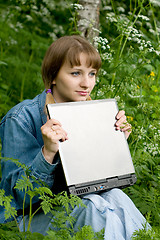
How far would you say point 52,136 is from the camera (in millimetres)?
1563

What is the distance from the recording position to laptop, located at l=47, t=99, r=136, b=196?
164cm

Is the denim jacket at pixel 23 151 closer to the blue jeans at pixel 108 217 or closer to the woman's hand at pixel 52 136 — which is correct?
the woman's hand at pixel 52 136

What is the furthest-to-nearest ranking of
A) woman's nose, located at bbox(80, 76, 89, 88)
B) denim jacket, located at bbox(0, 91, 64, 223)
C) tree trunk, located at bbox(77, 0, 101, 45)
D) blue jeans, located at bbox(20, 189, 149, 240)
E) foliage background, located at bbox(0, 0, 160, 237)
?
tree trunk, located at bbox(77, 0, 101, 45)
foliage background, located at bbox(0, 0, 160, 237)
woman's nose, located at bbox(80, 76, 89, 88)
denim jacket, located at bbox(0, 91, 64, 223)
blue jeans, located at bbox(20, 189, 149, 240)

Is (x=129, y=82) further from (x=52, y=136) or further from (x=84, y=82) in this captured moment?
(x=52, y=136)

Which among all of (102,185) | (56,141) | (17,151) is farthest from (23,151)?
(102,185)

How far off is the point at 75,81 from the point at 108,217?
2.31 feet

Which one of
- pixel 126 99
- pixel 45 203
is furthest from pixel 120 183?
pixel 126 99

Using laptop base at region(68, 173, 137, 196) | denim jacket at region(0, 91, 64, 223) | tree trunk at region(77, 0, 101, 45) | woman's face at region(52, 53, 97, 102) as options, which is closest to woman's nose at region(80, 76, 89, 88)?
woman's face at region(52, 53, 97, 102)

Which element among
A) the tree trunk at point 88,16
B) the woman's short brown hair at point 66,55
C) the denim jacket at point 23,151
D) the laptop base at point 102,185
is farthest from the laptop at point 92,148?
the tree trunk at point 88,16

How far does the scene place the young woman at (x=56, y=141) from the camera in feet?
5.21

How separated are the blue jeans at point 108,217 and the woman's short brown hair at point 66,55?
0.68 meters

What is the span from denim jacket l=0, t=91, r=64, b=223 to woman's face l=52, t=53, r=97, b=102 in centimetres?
18

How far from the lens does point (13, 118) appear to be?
5.92 ft

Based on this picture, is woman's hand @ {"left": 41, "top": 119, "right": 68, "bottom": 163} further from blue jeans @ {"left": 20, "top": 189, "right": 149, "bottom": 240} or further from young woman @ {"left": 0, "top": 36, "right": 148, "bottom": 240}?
blue jeans @ {"left": 20, "top": 189, "right": 149, "bottom": 240}
